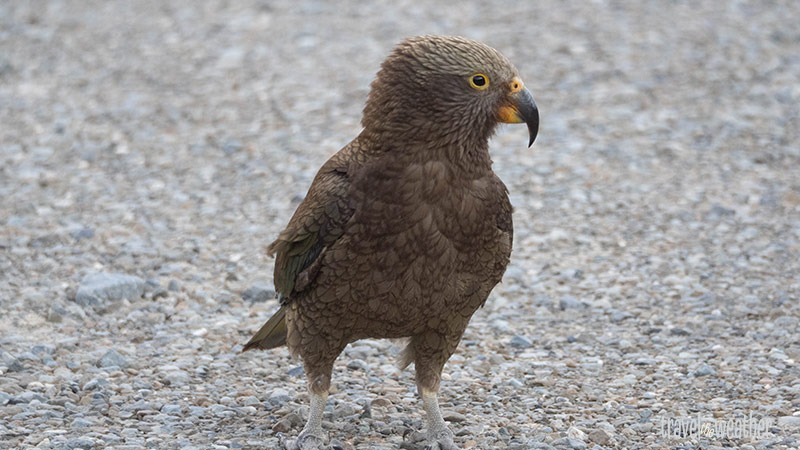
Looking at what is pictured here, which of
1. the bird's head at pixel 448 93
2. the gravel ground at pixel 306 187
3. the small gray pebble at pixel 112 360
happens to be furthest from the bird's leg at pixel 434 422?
the small gray pebble at pixel 112 360

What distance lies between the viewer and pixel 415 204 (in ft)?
15.1

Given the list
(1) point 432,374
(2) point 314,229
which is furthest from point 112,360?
(1) point 432,374

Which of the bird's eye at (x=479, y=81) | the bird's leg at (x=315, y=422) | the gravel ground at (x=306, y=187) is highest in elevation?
the bird's eye at (x=479, y=81)

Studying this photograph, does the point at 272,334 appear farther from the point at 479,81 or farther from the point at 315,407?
the point at 479,81

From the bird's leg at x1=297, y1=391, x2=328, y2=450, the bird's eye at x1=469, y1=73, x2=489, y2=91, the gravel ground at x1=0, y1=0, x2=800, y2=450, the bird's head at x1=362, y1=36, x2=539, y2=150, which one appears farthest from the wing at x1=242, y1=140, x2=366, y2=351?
the gravel ground at x1=0, y1=0, x2=800, y2=450

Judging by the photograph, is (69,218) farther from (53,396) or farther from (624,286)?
(624,286)

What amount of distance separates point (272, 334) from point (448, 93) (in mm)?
1762

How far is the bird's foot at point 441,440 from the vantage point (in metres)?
5.08

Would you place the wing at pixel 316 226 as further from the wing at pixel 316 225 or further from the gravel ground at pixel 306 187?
the gravel ground at pixel 306 187

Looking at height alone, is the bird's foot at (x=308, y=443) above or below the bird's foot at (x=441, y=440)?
above

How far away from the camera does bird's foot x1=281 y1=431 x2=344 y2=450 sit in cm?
500

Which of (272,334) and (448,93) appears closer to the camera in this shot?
(448,93)

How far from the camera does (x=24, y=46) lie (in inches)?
488

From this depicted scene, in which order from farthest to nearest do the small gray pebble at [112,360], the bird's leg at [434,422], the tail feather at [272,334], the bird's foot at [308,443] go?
the small gray pebble at [112,360]
the tail feather at [272,334]
the bird's leg at [434,422]
the bird's foot at [308,443]
